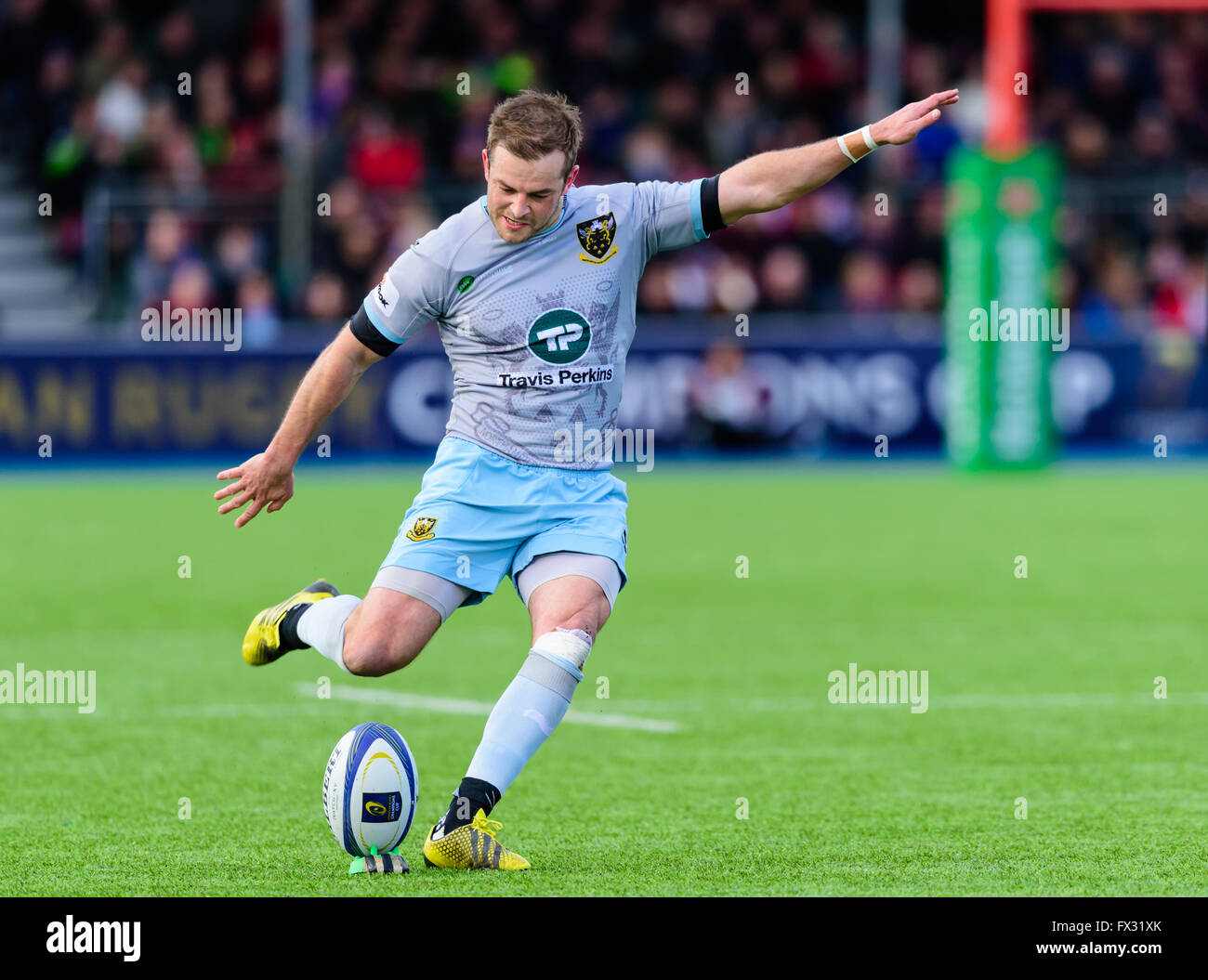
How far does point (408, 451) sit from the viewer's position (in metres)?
21.5

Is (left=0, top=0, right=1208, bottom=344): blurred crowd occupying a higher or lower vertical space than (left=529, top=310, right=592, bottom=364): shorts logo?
higher

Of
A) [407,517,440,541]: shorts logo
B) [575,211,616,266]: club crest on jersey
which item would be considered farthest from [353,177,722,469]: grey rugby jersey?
[407,517,440,541]: shorts logo

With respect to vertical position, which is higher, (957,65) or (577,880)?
(957,65)

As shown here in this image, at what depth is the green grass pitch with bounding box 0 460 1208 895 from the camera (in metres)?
5.71

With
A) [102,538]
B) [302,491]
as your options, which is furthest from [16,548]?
[302,491]

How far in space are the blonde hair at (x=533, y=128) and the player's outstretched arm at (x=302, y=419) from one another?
698 mm

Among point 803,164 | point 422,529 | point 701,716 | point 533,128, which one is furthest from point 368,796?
point 701,716

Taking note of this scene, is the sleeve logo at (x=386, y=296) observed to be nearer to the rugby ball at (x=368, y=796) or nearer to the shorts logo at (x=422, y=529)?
the shorts logo at (x=422, y=529)

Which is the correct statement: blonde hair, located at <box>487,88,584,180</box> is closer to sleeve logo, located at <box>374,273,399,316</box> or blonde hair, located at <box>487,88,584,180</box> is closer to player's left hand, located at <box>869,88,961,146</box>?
sleeve logo, located at <box>374,273,399,316</box>

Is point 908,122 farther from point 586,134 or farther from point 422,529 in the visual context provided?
point 586,134

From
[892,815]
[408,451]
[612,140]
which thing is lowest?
[892,815]

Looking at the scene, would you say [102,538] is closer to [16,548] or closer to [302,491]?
[16,548]
